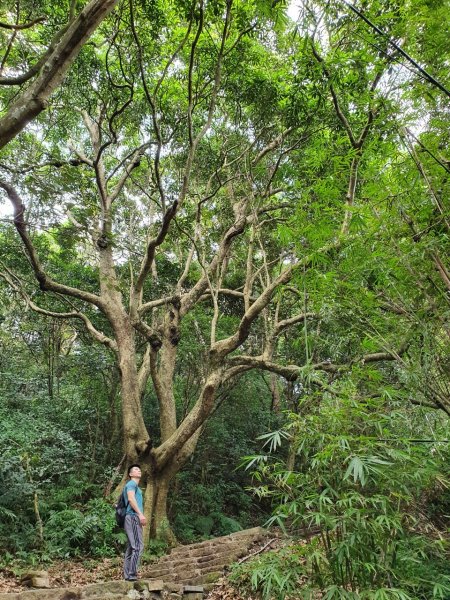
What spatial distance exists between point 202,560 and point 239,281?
7.25m

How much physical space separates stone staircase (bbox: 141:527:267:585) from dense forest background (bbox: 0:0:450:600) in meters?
0.54

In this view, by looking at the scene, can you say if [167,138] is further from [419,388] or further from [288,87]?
[419,388]

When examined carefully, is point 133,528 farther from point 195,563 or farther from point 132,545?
point 195,563

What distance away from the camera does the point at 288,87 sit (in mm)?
7488

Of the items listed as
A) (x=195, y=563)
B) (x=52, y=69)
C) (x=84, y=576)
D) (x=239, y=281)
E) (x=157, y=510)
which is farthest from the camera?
(x=239, y=281)

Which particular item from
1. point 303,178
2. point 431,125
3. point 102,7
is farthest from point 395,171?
point 303,178

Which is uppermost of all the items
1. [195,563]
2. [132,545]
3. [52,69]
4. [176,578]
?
[52,69]

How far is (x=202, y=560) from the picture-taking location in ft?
21.9

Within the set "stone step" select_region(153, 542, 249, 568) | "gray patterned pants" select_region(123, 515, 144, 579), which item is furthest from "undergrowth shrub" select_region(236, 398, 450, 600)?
"stone step" select_region(153, 542, 249, 568)

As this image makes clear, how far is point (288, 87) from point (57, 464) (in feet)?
26.1

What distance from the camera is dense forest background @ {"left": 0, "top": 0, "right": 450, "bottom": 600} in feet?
9.73

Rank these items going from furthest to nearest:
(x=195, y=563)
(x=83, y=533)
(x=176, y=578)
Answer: (x=83, y=533) < (x=195, y=563) < (x=176, y=578)

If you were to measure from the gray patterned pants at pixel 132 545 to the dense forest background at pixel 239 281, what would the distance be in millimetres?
1261

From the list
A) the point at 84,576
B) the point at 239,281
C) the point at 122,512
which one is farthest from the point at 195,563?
the point at 239,281
